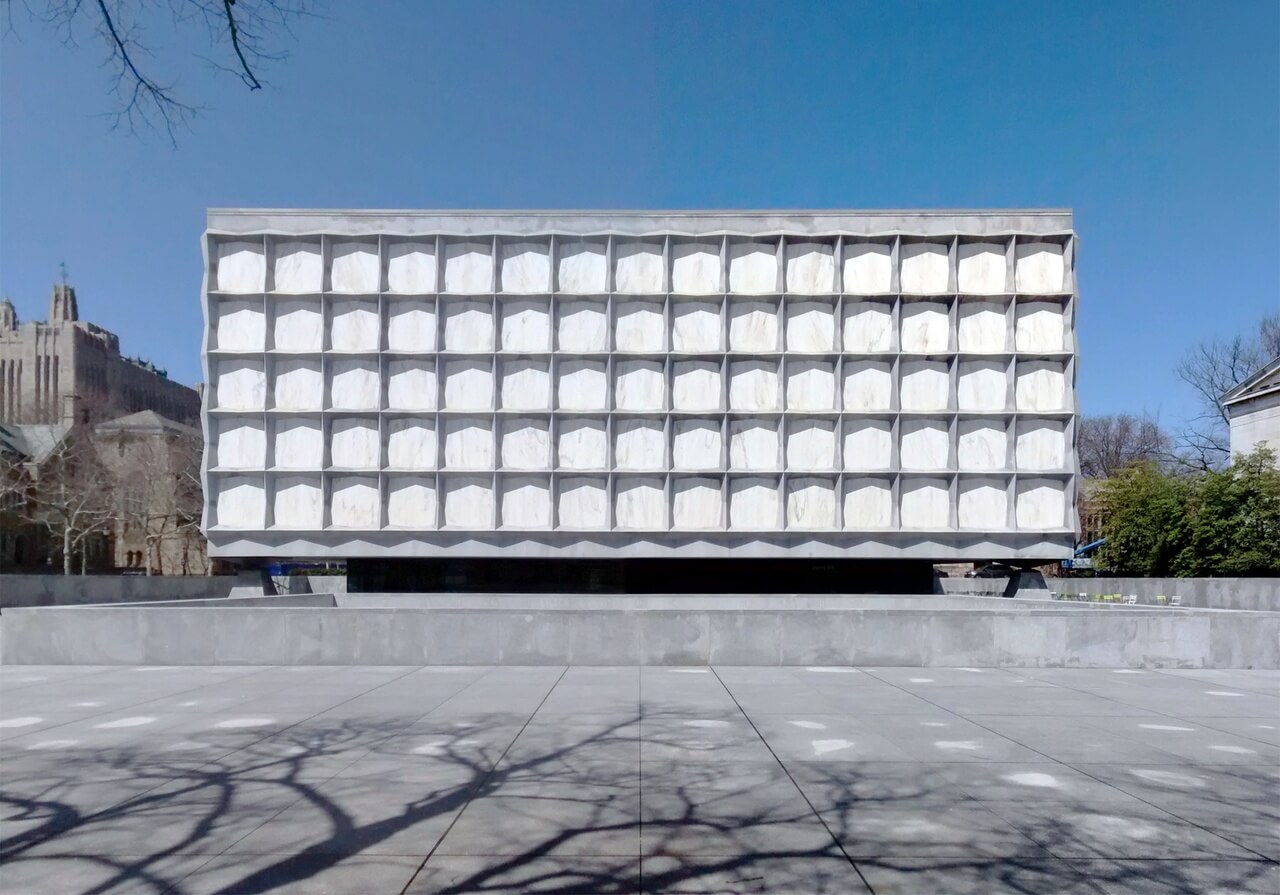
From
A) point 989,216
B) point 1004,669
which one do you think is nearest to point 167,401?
point 989,216

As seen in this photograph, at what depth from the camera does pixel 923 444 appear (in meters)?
28.4

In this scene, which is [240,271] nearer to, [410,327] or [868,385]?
[410,327]

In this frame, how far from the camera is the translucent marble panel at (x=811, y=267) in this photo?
28.8 m

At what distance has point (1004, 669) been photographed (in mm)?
14344

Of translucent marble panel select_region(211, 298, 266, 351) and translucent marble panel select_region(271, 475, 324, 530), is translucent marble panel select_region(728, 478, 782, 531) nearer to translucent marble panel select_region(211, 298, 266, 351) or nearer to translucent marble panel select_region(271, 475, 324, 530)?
translucent marble panel select_region(271, 475, 324, 530)

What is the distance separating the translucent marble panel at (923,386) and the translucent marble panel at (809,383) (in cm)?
235

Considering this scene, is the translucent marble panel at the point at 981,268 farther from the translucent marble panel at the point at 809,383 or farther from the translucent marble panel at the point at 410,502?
the translucent marble panel at the point at 410,502

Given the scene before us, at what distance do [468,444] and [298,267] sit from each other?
8.05 metres

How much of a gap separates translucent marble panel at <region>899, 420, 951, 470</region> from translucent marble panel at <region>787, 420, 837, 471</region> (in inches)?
90.2

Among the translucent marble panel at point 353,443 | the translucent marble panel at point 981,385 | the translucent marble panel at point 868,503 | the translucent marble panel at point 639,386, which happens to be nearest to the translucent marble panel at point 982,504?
the translucent marble panel at point 868,503

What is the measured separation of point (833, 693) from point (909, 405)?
18.5 meters

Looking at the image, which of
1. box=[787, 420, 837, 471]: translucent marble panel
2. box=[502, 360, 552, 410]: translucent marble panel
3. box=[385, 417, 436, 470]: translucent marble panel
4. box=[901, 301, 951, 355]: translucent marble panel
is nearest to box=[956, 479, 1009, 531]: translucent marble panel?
box=[787, 420, 837, 471]: translucent marble panel

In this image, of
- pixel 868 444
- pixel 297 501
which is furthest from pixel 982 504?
pixel 297 501

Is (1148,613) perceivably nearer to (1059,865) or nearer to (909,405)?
(1059,865)
